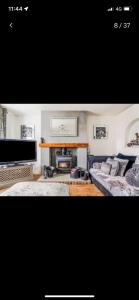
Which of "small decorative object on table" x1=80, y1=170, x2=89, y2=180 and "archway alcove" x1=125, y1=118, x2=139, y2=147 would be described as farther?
"archway alcove" x1=125, y1=118, x2=139, y2=147

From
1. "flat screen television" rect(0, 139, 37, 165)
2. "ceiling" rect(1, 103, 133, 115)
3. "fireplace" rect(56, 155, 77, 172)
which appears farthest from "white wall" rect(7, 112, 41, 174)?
"flat screen television" rect(0, 139, 37, 165)

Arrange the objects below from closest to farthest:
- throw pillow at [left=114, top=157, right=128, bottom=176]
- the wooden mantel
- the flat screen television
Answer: the flat screen television < throw pillow at [left=114, top=157, right=128, bottom=176] < the wooden mantel

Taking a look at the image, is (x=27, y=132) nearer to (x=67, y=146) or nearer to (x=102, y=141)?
(x=67, y=146)

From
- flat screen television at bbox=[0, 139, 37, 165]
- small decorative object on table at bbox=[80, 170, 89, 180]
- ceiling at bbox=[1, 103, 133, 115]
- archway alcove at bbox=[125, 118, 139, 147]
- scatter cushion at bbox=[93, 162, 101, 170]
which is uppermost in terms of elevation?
ceiling at bbox=[1, 103, 133, 115]

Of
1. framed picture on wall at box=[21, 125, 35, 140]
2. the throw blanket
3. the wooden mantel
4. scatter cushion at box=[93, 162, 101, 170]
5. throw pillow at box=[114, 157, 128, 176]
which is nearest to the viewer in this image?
the throw blanket

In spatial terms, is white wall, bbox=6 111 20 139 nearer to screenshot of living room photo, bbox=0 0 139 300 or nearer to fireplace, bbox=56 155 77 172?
fireplace, bbox=56 155 77 172

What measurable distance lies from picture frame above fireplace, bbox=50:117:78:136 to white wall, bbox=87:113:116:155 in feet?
1.53

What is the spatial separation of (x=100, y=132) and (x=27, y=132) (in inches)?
86.5

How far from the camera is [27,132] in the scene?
4.94m

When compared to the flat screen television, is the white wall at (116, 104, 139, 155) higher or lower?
higher

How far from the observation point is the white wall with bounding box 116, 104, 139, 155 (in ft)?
12.7
